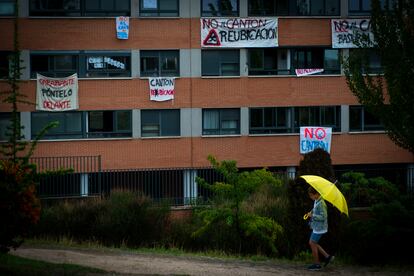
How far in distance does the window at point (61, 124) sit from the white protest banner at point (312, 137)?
39.0 ft

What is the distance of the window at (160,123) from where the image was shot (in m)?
37.5

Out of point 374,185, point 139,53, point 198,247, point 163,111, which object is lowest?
point 198,247

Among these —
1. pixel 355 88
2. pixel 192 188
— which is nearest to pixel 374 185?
pixel 355 88

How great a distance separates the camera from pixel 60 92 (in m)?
36.2

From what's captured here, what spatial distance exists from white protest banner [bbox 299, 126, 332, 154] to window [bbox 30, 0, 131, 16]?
11.5 m

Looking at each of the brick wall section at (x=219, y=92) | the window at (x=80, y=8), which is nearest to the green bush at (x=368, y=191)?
the brick wall section at (x=219, y=92)

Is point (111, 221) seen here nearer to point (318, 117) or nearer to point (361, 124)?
point (318, 117)

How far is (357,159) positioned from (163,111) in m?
11.3

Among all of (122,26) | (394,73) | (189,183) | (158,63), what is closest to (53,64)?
(122,26)

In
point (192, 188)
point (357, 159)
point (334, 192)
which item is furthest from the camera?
point (357, 159)

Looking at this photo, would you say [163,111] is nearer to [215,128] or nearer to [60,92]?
[215,128]

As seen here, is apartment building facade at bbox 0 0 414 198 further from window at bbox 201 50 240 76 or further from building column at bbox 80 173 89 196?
building column at bbox 80 173 89 196

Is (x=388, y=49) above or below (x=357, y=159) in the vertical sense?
above

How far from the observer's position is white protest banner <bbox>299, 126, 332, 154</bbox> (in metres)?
38.6
